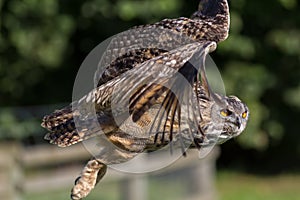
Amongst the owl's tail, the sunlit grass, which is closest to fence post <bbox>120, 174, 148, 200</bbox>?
the sunlit grass

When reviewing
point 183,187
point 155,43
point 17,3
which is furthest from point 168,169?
point 155,43

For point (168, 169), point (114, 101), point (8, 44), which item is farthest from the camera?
point (8, 44)

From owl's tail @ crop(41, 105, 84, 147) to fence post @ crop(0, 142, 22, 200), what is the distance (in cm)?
443

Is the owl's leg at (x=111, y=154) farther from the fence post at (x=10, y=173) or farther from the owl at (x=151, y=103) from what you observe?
the fence post at (x=10, y=173)

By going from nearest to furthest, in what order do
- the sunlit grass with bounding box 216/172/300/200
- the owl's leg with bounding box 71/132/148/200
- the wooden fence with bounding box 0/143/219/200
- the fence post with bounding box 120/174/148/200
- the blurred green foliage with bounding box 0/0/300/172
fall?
the owl's leg with bounding box 71/132/148/200
the wooden fence with bounding box 0/143/219/200
the fence post with bounding box 120/174/148/200
the blurred green foliage with bounding box 0/0/300/172
the sunlit grass with bounding box 216/172/300/200

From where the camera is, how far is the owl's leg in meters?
2.53

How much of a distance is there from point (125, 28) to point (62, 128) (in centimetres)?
815

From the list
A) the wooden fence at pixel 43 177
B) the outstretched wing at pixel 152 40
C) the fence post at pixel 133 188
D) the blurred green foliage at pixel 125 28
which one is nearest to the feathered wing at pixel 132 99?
the outstretched wing at pixel 152 40

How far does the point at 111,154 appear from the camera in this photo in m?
2.63

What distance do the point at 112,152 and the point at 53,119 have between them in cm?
22

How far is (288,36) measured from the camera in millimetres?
10727

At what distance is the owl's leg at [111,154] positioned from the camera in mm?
2529

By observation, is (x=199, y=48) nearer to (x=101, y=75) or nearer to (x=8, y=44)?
(x=101, y=75)

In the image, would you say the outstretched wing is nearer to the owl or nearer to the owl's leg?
the owl
